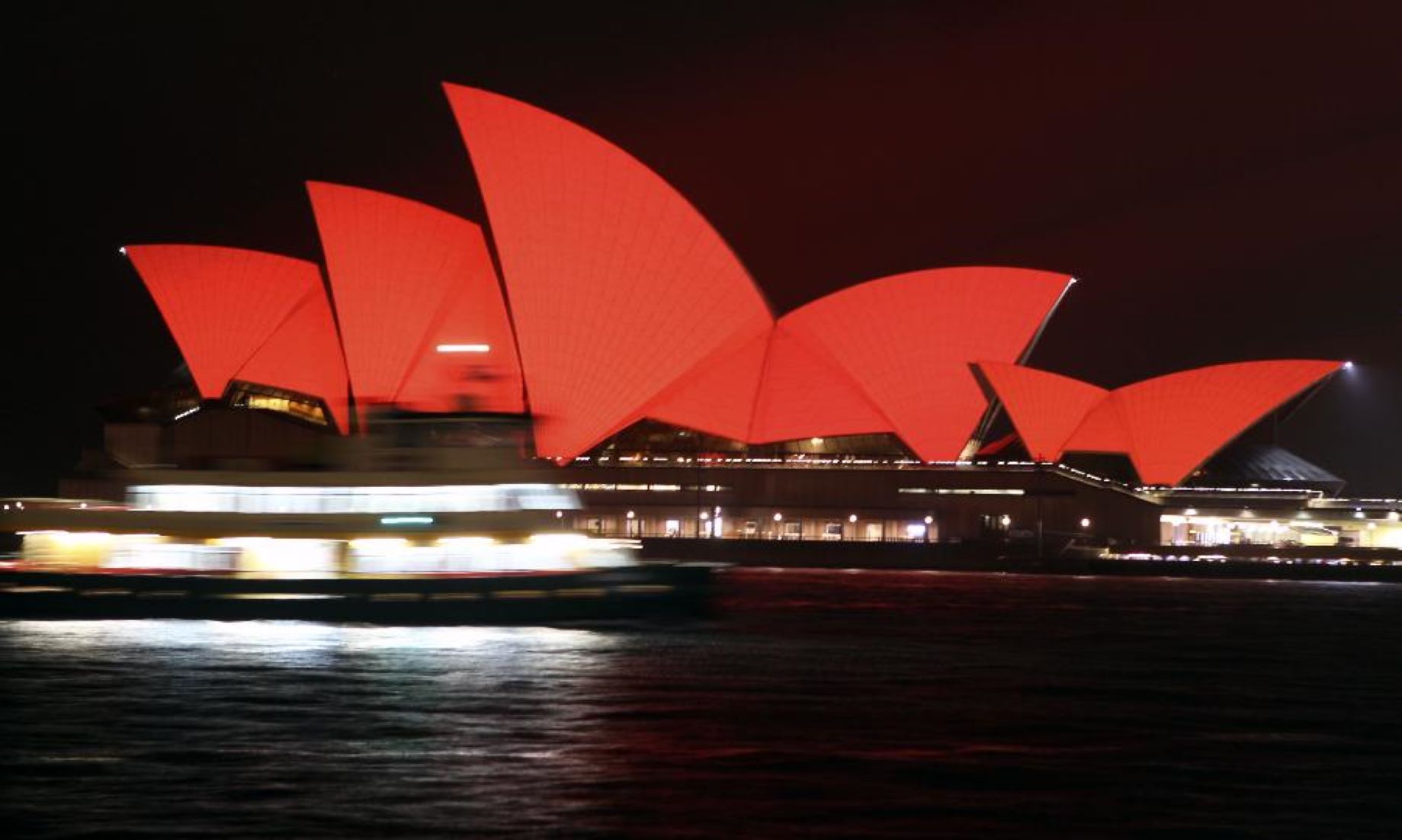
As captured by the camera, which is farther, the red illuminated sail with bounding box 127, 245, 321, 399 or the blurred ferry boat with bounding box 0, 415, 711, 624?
the red illuminated sail with bounding box 127, 245, 321, 399

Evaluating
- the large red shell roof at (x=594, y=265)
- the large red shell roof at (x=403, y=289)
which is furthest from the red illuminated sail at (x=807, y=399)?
the large red shell roof at (x=403, y=289)

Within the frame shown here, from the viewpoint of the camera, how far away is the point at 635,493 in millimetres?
78312

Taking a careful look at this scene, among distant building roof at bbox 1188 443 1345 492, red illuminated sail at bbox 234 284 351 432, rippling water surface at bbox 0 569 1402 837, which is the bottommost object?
rippling water surface at bbox 0 569 1402 837

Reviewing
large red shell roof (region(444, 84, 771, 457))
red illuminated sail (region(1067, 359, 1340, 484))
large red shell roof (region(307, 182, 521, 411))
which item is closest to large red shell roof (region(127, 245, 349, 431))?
large red shell roof (region(307, 182, 521, 411))

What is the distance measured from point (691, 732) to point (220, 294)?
5627 cm

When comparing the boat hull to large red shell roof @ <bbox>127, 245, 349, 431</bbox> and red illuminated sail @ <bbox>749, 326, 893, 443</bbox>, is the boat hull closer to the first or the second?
large red shell roof @ <bbox>127, 245, 349, 431</bbox>

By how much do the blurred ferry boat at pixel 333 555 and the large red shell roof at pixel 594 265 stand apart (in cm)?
2971

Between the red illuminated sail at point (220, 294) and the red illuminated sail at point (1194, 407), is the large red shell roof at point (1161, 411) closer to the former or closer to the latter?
the red illuminated sail at point (1194, 407)

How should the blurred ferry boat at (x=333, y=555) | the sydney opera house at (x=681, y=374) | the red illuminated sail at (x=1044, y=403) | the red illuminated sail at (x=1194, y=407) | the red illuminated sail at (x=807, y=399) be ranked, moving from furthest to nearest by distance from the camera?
the red illuminated sail at (x=1194, y=407), the red illuminated sail at (x=1044, y=403), the red illuminated sail at (x=807, y=399), the sydney opera house at (x=681, y=374), the blurred ferry boat at (x=333, y=555)

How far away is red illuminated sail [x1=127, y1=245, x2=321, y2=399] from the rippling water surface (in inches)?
1576

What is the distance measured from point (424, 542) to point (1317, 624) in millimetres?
19113

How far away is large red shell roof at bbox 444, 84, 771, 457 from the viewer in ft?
207

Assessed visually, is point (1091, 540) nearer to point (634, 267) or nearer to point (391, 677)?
point (634, 267)

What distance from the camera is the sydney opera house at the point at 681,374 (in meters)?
65.6
